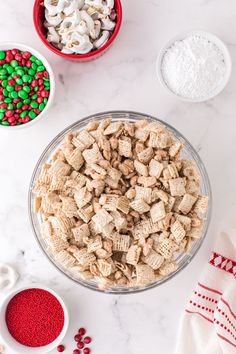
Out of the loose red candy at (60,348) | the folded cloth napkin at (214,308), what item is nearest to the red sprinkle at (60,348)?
the loose red candy at (60,348)

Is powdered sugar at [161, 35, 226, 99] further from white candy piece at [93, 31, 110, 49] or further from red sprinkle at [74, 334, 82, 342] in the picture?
red sprinkle at [74, 334, 82, 342]

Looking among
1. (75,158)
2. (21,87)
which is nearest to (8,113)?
(21,87)

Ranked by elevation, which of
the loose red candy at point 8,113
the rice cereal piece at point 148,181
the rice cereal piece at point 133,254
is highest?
the rice cereal piece at point 148,181

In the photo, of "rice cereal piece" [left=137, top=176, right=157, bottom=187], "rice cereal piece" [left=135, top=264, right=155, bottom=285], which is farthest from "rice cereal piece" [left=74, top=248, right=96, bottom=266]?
"rice cereal piece" [left=137, top=176, right=157, bottom=187]

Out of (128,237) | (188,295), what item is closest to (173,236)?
(128,237)

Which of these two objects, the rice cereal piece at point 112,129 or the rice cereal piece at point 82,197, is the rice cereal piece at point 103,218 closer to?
the rice cereal piece at point 82,197

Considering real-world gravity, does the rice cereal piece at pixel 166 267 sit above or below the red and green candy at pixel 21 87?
below
